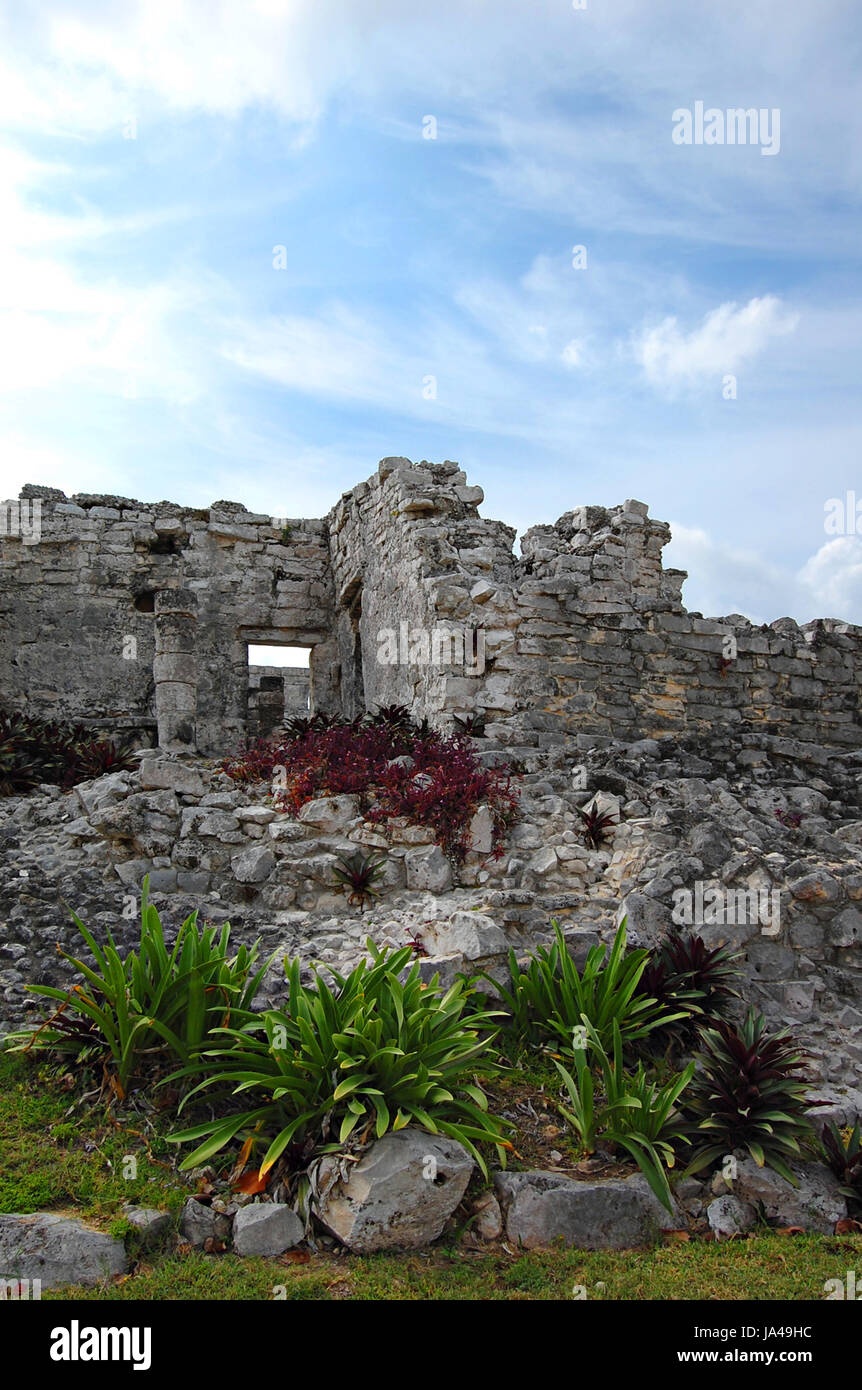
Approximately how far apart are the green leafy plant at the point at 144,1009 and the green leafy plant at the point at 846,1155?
3.41 meters

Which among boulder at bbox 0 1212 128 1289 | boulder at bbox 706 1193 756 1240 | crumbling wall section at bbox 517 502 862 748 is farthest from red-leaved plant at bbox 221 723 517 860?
boulder at bbox 0 1212 128 1289

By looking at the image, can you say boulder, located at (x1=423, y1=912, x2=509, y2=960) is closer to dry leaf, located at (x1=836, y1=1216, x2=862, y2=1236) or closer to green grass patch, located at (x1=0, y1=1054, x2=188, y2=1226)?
green grass patch, located at (x1=0, y1=1054, x2=188, y2=1226)

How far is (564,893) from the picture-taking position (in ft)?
25.1

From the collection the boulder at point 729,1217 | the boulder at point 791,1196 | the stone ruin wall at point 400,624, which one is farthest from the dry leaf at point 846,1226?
the stone ruin wall at point 400,624

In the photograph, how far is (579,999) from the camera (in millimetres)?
6082

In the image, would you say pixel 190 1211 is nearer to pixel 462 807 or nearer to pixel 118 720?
pixel 462 807

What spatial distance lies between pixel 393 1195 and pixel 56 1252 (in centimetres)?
152

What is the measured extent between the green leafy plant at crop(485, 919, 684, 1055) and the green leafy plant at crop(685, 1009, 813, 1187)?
0.42 metres

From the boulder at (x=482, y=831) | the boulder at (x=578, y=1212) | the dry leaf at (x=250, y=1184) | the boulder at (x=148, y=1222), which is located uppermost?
the boulder at (x=482, y=831)

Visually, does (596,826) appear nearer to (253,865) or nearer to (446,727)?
(446,727)

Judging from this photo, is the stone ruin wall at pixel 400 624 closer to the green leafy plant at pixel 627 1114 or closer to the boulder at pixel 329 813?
the boulder at pixel 329 813

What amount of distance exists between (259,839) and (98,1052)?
2.85 m

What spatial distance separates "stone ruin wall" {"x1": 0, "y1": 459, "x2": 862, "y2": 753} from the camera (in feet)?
33.9

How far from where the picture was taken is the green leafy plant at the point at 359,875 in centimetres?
773
